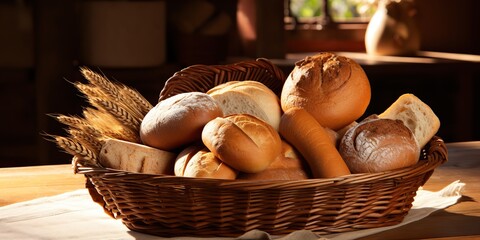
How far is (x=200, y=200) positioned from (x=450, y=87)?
2.60 meters

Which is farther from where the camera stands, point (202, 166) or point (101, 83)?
point (101, 83)

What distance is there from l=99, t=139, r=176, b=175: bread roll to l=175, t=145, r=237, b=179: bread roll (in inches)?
1.7

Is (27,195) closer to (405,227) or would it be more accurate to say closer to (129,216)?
(129,216)

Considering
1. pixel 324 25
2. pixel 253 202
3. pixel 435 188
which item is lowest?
pixel 324 25

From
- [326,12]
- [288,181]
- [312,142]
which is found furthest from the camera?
[326,12]

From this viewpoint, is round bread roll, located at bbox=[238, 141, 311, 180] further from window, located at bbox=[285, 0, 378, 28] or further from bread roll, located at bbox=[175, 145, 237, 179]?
window, located at bbox=[285, 0, 378, 28]

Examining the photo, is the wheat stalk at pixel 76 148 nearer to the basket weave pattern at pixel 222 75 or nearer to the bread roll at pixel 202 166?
the bread roll at pixel 202 166

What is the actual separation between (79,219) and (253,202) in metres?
0.32

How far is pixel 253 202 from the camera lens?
1.01 m

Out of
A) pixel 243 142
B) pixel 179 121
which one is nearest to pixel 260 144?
pixel 243 142

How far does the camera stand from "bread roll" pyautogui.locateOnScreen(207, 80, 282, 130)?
1.20m

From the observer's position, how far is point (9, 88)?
305 cm

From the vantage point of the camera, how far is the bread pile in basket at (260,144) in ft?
3.35

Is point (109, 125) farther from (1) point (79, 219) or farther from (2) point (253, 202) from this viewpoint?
(2) point (253, 202)
